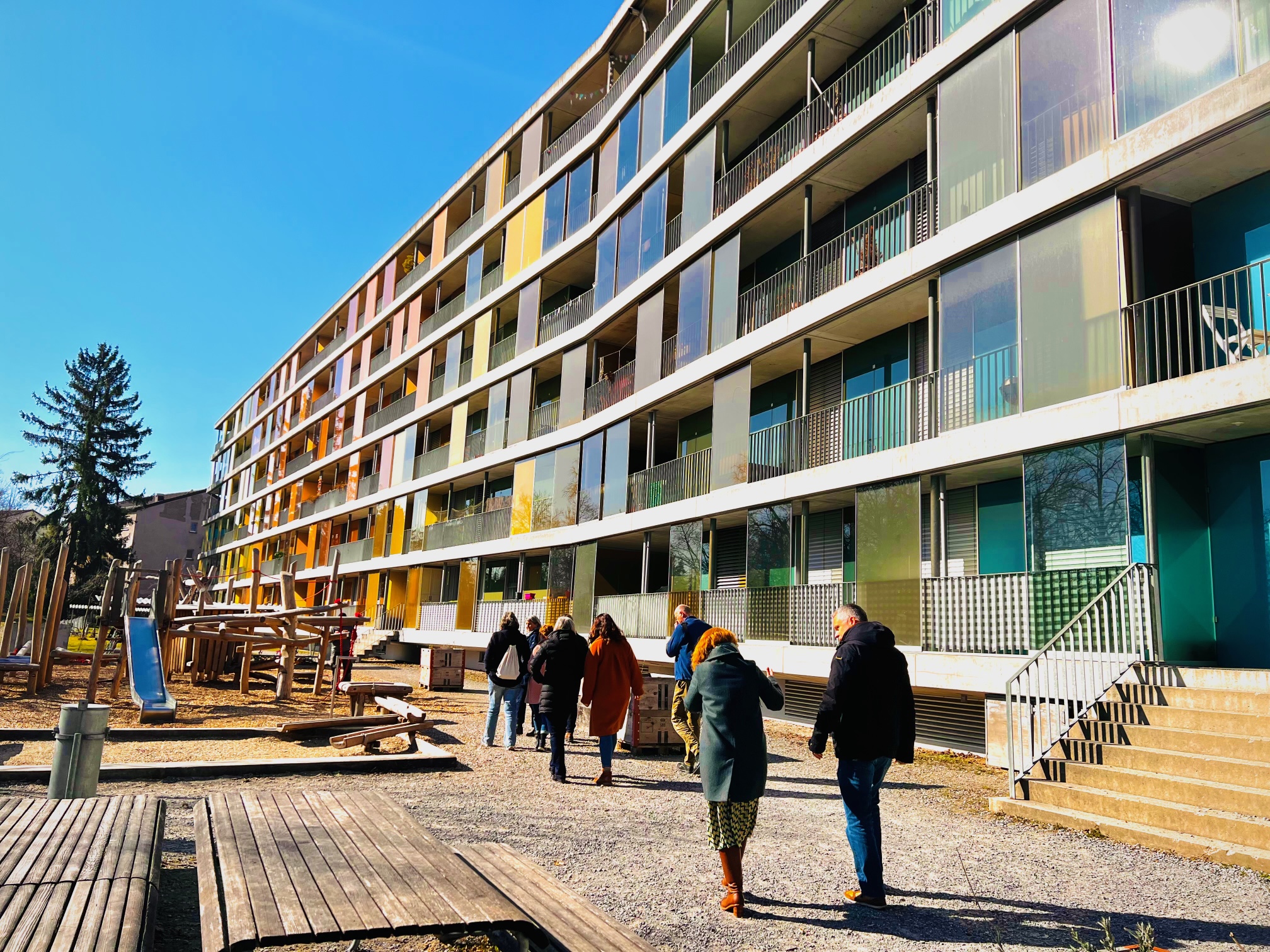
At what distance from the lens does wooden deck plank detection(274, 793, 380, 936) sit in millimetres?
3410

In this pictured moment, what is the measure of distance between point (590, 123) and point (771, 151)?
1095 cm

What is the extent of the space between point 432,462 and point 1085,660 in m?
30.3

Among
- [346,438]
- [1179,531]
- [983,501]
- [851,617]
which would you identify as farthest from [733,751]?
[346,438]

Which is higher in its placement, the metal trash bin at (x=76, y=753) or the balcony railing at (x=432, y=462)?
the balcony railing at (x=432, y=462)

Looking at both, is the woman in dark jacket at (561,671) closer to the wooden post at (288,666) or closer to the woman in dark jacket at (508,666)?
the woman in dark jacket at (508,666)

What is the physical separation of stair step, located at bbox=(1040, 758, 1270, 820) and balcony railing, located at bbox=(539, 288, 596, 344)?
21.0 metres

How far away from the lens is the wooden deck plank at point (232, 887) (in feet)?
10.7

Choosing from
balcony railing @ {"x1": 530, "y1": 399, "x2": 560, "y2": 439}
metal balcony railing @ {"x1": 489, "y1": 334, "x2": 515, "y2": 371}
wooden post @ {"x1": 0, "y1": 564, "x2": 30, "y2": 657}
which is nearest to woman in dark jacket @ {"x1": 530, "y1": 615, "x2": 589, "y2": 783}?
wooden post @ {"x1": 0, "y1": 564, "x2": 30, "y2": 657}

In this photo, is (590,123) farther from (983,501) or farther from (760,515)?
(983,501)

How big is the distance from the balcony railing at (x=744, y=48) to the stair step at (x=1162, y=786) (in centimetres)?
1614

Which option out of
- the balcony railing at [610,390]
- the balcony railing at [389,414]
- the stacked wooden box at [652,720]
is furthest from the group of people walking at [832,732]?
the balcony railing at [389,414]

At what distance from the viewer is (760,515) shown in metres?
19.5

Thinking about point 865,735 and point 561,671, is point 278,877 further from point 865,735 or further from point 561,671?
point 561,671

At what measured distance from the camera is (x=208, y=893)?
12.6 ft
